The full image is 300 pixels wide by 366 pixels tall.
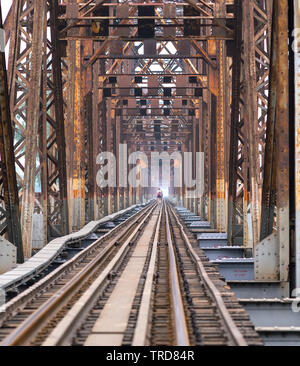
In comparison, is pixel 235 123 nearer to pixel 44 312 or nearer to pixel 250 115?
pixel 250 115

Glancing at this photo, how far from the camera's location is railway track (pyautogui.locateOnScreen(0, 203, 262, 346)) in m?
6.44

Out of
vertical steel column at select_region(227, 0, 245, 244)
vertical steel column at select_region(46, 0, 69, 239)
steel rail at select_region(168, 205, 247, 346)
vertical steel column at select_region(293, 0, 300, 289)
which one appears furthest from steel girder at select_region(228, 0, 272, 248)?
vertical steel column at select_region(46, 0, 69, 239)

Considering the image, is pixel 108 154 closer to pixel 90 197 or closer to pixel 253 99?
pixel 90 197

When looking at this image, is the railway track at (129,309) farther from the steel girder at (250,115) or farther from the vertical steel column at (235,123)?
the vertical steel column at (235,123)

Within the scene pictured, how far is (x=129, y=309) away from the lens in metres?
8.13

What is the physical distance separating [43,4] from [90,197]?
1172cm

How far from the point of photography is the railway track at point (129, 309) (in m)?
6.44

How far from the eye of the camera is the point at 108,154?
3384 centimetres

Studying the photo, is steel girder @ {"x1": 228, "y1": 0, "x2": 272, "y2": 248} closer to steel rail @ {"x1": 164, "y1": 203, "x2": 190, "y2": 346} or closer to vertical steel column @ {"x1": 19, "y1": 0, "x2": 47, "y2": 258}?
steel rail @ {"x1": 164, "y1": 203, "x2": 190, "y2": 346}

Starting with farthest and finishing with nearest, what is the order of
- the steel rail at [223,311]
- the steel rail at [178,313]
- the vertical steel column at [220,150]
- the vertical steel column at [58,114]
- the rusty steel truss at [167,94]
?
the vertical steel column at [220,150], the vertical steel column at [58,114], the rusty steel truss at [167,94], the steel rail at [178,313], the steel rail at [223,311]

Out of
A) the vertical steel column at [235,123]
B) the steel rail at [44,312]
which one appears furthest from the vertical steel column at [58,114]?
the steel rail at [44,312]

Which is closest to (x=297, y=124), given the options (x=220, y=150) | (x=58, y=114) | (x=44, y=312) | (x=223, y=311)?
(x=223, y=311)
